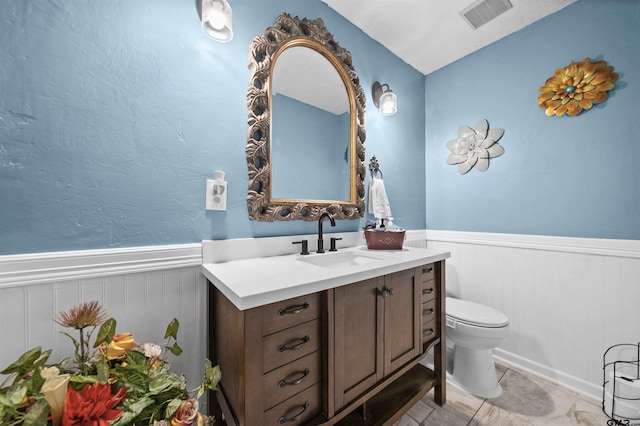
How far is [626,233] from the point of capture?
143cm

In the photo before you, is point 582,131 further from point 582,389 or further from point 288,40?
point 288,40

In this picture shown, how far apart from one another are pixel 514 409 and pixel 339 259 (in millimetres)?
1292

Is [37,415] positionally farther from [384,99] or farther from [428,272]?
[384,99]

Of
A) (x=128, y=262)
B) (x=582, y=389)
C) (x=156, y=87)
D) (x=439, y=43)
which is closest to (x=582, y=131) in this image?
(x=439, y=43)

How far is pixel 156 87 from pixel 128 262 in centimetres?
72

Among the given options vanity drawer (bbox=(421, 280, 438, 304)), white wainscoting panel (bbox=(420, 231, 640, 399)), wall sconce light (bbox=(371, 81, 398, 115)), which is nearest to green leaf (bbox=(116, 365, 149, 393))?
vanity drawer (bbox=(421, 280, 438, 304))

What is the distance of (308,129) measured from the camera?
59.0 inches

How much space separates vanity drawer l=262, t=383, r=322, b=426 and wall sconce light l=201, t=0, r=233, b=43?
1482mm

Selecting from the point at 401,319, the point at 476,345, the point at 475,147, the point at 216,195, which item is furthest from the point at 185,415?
the point at 475,147

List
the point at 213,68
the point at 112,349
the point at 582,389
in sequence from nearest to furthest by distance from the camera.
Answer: the point at 112,349, the point at 213,68, the point at 582,389

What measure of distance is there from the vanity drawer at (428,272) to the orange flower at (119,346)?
4.29 feet

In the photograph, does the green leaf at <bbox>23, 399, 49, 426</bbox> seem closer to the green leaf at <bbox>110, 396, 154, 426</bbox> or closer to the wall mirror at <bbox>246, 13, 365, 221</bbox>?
the green leaf at <bbox>110, 396, 154, 426</bbox>

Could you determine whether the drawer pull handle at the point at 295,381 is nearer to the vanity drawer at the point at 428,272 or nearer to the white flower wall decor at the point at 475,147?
the vanity drawer at the point at 428,272

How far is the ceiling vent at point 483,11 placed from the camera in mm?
1603
